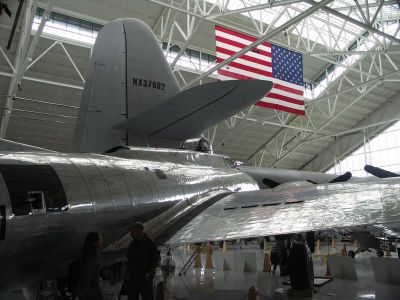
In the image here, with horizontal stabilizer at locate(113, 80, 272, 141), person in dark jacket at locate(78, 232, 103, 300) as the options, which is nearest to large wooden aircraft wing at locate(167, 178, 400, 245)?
person in dark jacket at locate(78, 232, 103, 300)

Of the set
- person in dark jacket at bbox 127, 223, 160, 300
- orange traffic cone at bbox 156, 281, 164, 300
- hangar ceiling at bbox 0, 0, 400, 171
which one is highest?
hangar ceiling at bbox 0, 0, 400, 171

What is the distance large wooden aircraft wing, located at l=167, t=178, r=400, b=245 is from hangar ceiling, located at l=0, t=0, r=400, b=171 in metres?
7.13

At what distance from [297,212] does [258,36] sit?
18806 mm

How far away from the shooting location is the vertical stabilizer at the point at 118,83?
10344 millimetres

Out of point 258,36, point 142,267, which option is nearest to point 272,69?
point 258,36

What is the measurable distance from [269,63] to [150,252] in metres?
15.7

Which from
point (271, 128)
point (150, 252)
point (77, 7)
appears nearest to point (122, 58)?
point (150, 252)

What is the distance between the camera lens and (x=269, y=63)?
64.5 feet

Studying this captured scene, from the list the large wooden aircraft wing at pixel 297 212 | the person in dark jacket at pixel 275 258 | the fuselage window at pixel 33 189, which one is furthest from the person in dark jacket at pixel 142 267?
the person in dark jacket at pixel 275 258

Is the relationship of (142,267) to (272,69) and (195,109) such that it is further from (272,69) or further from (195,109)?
(272,69)

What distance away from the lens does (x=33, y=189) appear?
16.7 feet

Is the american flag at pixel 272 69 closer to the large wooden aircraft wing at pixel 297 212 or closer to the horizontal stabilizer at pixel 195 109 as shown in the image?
the horizontal stabilizer at pixel 195 109

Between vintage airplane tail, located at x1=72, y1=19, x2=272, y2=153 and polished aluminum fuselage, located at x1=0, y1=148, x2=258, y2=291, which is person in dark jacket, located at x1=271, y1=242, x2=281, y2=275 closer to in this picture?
polished aluminum fuselage, located at x1=0, y1=148, x2=258, y2=291

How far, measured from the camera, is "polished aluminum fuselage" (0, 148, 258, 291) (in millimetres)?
4766
